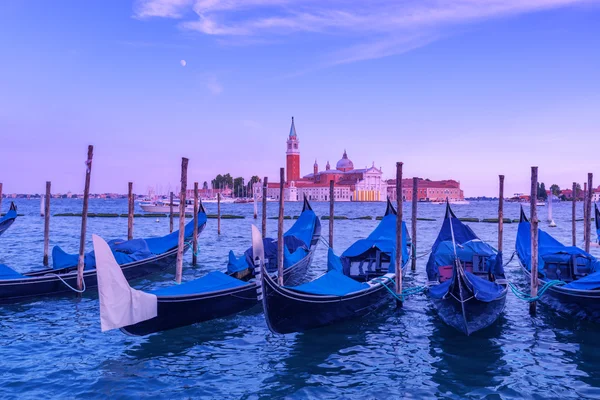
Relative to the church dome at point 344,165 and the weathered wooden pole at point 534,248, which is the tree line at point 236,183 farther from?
the weathered wooden pole at point 534,248

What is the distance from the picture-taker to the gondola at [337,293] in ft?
19.0

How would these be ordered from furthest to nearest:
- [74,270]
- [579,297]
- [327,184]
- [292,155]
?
[292,155], [327,184], [74,270], [579,297]

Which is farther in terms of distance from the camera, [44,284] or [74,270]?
[74,270]

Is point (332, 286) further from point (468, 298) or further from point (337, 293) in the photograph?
point (468, 298)

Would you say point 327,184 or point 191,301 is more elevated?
point 327,184

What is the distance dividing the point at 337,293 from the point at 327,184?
96.0 m

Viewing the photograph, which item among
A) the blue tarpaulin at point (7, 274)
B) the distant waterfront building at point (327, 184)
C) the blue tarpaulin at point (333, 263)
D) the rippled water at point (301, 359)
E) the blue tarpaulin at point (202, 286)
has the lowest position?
the rippled water at point (301, 359)

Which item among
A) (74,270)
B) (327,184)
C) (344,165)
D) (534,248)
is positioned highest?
(344,165)

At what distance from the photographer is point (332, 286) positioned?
267 inches

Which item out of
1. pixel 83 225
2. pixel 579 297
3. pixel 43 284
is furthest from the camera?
pixel 83 225

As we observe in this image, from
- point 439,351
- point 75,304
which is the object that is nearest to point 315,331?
point 439,351

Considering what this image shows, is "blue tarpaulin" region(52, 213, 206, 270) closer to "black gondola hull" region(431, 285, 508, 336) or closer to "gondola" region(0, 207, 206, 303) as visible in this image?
"gondola" region(0, 207, 206, 303)

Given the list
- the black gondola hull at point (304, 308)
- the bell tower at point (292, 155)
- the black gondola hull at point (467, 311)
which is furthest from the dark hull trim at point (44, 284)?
the bell tower at point (292, 155)

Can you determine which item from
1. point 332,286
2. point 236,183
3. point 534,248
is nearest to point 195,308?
point 332,286
